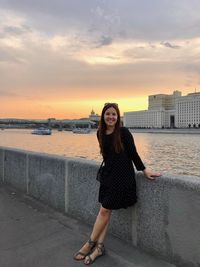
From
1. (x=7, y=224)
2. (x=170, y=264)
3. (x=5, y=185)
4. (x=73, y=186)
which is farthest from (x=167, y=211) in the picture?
(x=5, y=185)

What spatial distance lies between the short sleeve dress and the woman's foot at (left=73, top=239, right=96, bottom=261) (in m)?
0.45

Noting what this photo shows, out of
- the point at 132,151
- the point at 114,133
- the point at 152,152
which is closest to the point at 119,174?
the point at 132,151

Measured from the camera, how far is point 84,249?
433 cm

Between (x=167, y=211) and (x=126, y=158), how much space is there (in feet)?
2.27

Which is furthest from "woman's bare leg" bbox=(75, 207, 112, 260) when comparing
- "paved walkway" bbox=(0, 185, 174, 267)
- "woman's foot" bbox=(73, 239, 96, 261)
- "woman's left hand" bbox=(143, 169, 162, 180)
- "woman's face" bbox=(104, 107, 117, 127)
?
"woman's face" bbox=(104, 107, 117, 127)

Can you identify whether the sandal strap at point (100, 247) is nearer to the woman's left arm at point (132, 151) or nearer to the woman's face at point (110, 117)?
the woman's left arm at point (132, 151)

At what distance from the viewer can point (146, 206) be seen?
14.5ft

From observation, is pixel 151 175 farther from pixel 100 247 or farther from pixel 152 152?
pixel 152 152

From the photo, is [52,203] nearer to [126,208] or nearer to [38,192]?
[38,192]

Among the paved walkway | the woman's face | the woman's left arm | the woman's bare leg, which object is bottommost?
the paved walkway

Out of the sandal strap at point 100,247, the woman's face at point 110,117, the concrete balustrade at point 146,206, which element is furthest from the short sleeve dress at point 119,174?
the sandal strap at point 100,247

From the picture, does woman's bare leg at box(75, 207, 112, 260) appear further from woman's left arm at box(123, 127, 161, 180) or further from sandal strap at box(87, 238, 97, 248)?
woman's left arm at box(123, 127, 161, 180)

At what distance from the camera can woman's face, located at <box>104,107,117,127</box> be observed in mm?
4367

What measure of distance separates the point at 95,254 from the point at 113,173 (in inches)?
34.2
